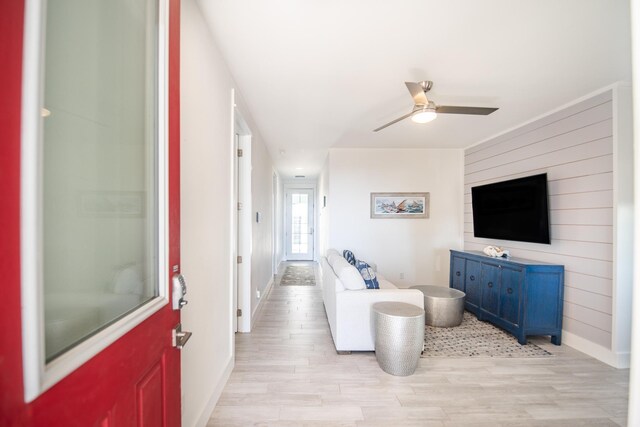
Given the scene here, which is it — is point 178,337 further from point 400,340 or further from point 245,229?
point 245,229

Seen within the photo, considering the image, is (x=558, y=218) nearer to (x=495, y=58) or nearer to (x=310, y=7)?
(x=495, y=58)

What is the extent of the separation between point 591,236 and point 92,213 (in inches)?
150

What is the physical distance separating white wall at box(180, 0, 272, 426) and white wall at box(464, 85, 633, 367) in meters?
3.38

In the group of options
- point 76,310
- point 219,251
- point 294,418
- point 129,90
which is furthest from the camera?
Result: point 219,251

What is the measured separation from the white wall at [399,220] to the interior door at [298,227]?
3790 mm

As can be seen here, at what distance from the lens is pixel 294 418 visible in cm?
184

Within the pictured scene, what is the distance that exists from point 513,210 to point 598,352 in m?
1.59

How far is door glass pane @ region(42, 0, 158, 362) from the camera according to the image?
65cm

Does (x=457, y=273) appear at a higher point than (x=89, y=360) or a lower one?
lower

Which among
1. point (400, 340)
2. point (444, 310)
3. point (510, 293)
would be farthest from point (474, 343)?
point (400, 340)

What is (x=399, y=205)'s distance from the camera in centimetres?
484

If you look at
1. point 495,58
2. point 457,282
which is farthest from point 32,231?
point 457,282

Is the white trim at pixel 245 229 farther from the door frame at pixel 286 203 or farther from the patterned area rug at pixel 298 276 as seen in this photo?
the door frame at pixel 286 203

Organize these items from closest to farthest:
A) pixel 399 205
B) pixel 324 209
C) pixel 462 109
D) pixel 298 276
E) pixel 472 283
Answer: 1. pixel 462 109
2. pixel 472 283
3. pixel 399 205
4. pixel 324 209
5. pixel 298 276
